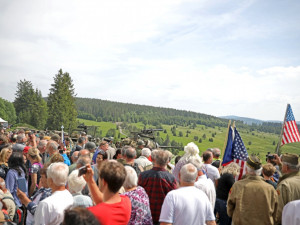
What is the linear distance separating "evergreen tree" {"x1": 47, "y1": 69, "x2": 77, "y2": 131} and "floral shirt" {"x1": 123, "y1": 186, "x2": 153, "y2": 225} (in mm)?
53183

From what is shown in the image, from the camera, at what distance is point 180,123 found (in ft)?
484

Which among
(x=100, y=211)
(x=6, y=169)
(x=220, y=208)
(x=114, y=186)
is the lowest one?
(x=220, y=208)

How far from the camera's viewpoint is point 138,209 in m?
3.51

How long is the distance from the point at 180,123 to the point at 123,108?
32698mm

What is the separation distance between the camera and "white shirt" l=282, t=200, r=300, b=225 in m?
3.41

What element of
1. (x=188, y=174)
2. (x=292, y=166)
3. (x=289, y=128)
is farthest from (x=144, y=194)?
(x=289, y=128)

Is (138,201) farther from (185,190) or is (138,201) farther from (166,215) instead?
(185,190)

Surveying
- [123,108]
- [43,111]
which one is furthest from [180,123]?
[43,111]

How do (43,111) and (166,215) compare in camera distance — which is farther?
(43,111)

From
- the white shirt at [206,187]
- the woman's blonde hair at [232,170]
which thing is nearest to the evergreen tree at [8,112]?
the woman's blonde hair at [232,170]

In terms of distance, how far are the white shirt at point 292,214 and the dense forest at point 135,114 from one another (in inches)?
4672

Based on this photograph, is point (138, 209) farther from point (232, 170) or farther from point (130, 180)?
point (232, 170)

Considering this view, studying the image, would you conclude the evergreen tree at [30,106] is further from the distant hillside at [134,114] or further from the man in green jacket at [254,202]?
the man in green jacket at [254,202]

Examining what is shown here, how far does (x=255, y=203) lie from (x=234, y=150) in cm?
285
